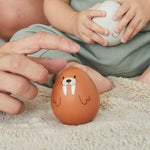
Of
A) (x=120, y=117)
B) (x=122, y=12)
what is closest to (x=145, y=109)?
(x=120, y=117)

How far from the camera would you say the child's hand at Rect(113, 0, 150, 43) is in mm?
702

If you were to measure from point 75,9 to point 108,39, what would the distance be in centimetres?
28

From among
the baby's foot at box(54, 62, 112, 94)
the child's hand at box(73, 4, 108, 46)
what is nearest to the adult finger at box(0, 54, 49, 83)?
the baby's foot at box(54, 62, 112, 94)

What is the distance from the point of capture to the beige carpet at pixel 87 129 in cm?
40

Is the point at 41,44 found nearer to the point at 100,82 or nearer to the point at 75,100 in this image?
the point at 75,100

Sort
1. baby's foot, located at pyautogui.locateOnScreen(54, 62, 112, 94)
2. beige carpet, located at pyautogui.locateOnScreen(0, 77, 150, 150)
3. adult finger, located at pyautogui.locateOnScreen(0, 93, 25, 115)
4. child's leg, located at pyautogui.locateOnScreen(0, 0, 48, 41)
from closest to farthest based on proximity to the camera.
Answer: beige carpet, located at pyautogui.locateOnScreen(0, 77, 150, 150) < adult finger, located at pyautogui.locateOnScreen(0, 93, 25, 115) < baby's foot, located at pyautogui.locateOnScreen(54, 62, 112, 94) < child's leg, located at pyautogui.locateOnScreen(0, 0, 48, 41)

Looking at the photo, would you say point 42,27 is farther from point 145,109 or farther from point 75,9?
point 145,109

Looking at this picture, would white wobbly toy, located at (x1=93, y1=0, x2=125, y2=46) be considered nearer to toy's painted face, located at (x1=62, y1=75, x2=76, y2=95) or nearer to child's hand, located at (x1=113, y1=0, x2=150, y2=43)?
child's hand, located at (x1=113, y1=0, x2=150, y2=43)

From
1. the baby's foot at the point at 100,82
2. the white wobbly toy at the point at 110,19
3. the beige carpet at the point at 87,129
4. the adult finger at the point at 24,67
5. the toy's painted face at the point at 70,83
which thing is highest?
the white wobbly toy at the point at 110,19

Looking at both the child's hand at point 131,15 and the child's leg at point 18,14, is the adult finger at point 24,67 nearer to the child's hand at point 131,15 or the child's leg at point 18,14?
the child's hand at point 131,15

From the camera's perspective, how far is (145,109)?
0.54 m

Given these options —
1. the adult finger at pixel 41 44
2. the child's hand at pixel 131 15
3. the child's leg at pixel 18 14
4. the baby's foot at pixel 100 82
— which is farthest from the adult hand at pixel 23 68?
the child's leg at pixel 18 14

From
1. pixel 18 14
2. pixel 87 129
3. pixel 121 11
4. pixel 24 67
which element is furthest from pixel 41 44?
pixel 18 14

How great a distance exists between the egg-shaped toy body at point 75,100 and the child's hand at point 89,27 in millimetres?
267
